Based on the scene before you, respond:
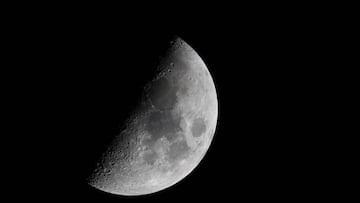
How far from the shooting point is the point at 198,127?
5.18 metres

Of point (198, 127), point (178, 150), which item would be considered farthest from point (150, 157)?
point (198, 127)

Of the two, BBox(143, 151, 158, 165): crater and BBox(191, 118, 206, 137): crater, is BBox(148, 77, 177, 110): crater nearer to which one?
BBox(191, 118, 206, 137): crater

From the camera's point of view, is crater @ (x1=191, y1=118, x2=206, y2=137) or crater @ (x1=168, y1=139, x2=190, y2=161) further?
crater @ (x1=191, y1=118, x2=206, y2=137)

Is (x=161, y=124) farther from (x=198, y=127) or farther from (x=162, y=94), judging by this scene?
(x=198, y=127)

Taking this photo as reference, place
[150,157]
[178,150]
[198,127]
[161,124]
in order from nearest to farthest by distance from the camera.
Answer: [161,124]
[150,157]
[178,150]
[198,127]

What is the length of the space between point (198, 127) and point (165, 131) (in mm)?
609

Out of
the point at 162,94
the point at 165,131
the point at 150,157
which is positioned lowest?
the point at 150,157

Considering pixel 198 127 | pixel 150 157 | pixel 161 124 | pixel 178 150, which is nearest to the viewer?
pixel 161 124

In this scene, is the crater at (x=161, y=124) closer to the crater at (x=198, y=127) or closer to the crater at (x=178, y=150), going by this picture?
the crater at (x=178, y=150)

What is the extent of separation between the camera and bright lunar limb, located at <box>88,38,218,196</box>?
4.73m

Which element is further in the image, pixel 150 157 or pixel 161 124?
pixel 150 157

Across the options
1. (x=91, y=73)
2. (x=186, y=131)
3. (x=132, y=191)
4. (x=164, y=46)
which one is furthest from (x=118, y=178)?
(x=164, y=46)

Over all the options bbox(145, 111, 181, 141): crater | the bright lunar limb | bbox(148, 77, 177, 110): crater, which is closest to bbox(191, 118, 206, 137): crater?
the bright lunar limb

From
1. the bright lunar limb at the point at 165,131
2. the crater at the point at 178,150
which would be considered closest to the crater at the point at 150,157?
the bright lunar limb at the point at 165,131
